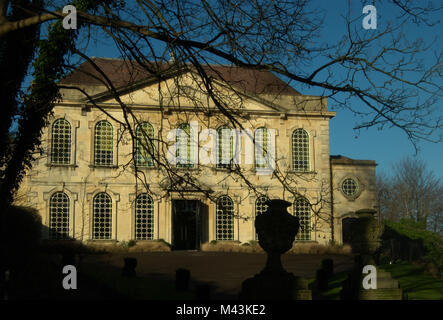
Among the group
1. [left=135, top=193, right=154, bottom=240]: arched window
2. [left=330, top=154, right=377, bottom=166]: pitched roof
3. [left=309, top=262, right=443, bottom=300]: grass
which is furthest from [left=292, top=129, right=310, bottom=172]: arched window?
[left=309, top=262, right=443, bottom=300]: grass

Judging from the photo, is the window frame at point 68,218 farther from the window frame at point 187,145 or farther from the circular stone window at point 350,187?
the circular stone window at point 350,187

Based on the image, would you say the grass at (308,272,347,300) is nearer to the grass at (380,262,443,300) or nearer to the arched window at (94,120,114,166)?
the grass at (380,262,443,300)

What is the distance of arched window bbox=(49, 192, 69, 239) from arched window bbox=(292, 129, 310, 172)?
13.1 metres

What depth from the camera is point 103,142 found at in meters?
29.7

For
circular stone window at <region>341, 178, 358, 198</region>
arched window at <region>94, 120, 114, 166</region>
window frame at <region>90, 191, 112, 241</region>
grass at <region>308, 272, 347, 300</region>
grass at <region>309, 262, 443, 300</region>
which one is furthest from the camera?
circular stone window at <region>341, 178, 358, 198</region>

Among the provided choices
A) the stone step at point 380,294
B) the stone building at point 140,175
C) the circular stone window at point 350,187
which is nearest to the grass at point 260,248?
the stone building at point 140,175

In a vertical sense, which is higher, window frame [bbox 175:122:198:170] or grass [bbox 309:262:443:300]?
window frame [bbox 175:122:198:170]

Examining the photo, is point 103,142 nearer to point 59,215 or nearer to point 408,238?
point 59,215

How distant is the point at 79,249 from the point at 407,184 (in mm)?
37092

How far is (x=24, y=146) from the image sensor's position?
9.48m

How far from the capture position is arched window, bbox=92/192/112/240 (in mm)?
28984

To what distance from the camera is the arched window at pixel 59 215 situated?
28.6m

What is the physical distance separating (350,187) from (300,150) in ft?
12.8

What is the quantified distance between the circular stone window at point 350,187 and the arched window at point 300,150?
2.67 m
